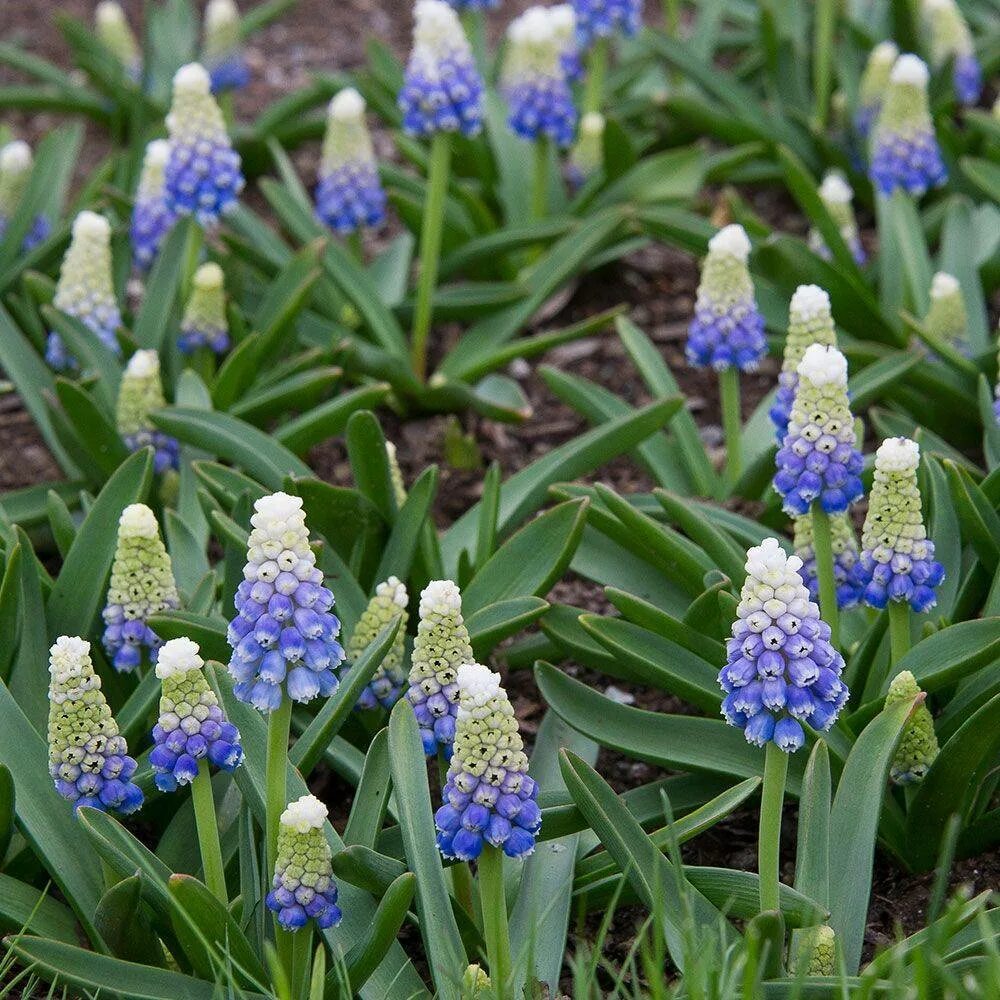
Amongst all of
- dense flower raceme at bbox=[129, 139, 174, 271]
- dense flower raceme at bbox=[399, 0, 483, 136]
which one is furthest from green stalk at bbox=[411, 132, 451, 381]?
dense flower raceme at bbox=[129, 139, 174, 271]

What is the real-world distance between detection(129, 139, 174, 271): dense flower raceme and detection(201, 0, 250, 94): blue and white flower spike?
4.55 ft

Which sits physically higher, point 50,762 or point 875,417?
point 875,417

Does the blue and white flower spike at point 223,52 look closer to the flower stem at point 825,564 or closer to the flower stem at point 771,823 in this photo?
the flower stem at point 825,564

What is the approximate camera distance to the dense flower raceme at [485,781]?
106 inches

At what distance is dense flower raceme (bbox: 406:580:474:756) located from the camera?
9.71ft

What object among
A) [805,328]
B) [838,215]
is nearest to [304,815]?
[805,328]

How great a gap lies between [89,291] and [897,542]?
2828 mm

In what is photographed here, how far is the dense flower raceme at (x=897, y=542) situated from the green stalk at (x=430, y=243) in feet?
7.77

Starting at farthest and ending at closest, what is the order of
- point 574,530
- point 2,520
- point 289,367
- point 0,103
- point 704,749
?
point 0,103 → point 289,367 → point 2,520 → point 574,530 → point 704,749

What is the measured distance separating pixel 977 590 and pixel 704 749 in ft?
2.93

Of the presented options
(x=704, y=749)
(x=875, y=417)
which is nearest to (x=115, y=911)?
(x=704, y=749)

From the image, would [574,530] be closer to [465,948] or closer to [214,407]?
[465,948]

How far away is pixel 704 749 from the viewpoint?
139 inches

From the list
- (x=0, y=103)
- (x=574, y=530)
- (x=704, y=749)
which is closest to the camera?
(x=704, y=749)
